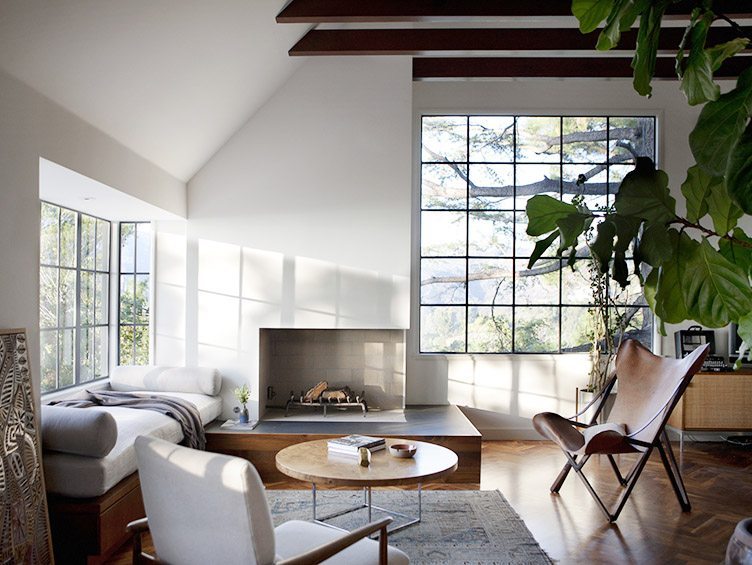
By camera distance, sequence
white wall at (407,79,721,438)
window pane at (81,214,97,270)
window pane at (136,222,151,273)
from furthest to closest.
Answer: white wall at (407,79,721,438) < window pane at (136,222,151,273) < window pane at (81,214,97,270)

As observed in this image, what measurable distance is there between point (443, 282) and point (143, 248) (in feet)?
9.56

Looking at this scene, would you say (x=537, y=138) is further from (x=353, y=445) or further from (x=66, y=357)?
(x=66, y=357)

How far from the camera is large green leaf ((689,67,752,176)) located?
110 centimetres

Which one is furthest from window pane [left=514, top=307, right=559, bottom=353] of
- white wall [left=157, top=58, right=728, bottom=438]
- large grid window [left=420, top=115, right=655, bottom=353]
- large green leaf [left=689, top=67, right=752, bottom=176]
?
large green leaf [left=689, top=67, right=752, bottom=176]

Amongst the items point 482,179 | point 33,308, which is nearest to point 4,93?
point 33,308

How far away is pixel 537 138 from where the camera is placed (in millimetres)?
6977

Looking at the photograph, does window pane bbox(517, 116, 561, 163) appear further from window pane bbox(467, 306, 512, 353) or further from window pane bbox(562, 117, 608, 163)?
window pane bbox(467, 306, 512, 353)

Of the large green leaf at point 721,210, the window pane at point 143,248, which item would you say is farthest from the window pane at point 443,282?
the large green leaf at point 721,210

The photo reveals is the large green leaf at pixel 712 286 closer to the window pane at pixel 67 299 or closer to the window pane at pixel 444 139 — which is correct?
the window pane at pixel 67 299

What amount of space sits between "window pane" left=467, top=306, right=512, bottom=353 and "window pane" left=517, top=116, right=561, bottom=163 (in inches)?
61.7

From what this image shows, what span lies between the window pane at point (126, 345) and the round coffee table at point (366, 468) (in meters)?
2.76

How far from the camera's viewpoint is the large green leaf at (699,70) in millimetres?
1177

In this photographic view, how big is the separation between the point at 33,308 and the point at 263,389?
275 cm

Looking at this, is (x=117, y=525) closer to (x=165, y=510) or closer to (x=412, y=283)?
(x=165, y=510)
